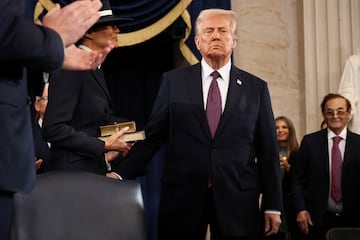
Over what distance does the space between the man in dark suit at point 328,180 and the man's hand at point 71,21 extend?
2.87m

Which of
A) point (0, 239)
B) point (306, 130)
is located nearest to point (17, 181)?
point (0, 239)

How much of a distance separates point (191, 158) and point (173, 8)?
99.3 inches

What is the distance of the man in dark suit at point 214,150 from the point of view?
3082 millimetres

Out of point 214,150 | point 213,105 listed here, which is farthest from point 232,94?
Answer: point 214,150

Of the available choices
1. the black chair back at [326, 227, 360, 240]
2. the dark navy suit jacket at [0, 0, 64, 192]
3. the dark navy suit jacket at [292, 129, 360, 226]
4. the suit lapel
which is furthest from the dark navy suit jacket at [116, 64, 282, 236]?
the dark navy suit jacket at [0, 0, 64, 192]

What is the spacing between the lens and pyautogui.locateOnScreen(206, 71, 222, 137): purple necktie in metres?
3.17

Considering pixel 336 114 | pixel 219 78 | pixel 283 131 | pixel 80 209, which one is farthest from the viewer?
pixel 283 131

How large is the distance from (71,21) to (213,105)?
62.8 inches

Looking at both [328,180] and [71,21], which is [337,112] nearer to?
[328,180]

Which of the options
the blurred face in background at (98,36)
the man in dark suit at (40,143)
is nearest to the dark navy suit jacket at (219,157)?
the blurred face in background at (98,36)

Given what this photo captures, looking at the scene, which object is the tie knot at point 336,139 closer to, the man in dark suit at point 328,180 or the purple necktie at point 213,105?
the man in dark suit at point 328,180

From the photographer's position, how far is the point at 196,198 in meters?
3.08

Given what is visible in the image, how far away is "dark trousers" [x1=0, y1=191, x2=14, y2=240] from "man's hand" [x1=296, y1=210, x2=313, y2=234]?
2.86m

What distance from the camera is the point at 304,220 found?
430cm
